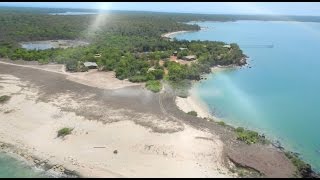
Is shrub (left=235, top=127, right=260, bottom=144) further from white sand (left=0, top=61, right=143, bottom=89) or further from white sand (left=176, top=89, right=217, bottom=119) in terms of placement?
white sand (left=0, top=61, right=143, bottom=89)

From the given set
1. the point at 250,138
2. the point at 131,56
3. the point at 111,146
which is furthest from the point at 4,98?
the point at 131,56

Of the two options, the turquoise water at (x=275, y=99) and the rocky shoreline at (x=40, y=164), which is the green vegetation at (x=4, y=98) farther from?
the turquoise water at (x=275, y=99)

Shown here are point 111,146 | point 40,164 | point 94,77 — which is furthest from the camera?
point 94,77

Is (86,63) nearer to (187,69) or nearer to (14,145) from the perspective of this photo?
(187,69)

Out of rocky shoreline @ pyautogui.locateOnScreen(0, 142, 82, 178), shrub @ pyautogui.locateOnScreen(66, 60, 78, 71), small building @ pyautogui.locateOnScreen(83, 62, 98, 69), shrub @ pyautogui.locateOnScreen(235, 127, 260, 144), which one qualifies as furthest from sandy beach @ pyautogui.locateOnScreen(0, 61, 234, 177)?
small building @ pyautogui.locateOnScreen(83, 62, 98, 69)

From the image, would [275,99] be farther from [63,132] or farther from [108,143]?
[63,132]

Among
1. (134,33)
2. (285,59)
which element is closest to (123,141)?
(285,59)

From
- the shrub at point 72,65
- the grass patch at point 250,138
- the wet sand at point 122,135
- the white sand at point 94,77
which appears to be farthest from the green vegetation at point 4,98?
the grass patch at point 250,138
